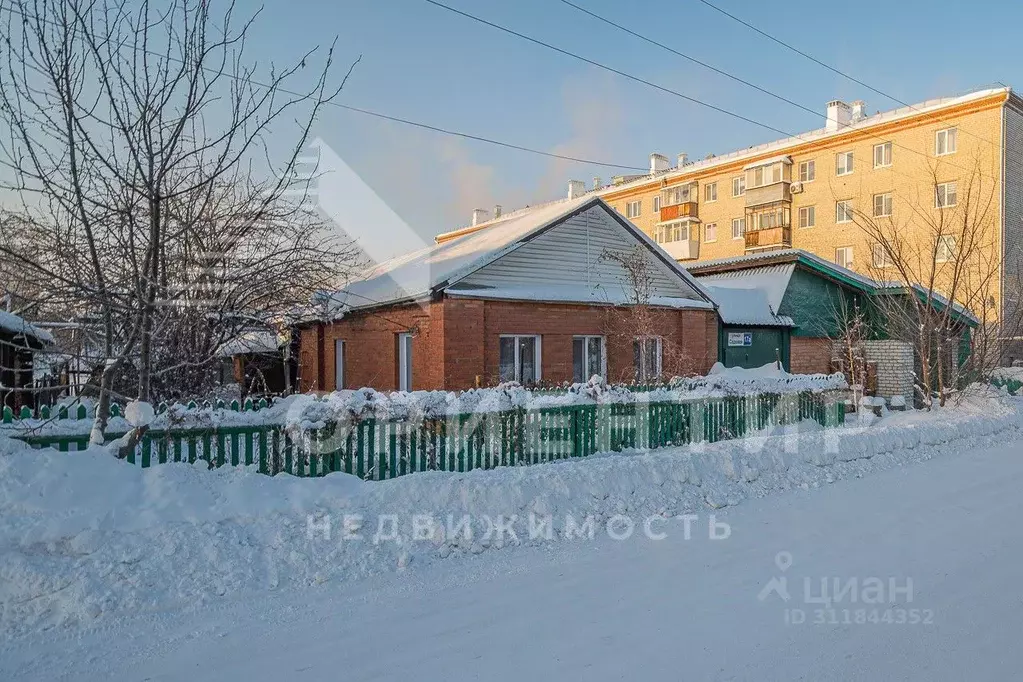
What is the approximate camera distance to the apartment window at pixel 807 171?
33.8 metres

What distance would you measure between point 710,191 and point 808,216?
6469mm

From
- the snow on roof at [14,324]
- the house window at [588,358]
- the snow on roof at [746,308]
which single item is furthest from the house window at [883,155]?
the snow on roof at [14,324]

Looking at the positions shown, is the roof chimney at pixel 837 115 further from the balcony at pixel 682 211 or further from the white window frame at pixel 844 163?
the balcony at pixel 682 211

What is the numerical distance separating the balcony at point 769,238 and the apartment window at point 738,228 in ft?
6.50

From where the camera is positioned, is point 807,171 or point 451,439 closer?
point 451,439

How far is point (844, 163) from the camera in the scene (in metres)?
32.4

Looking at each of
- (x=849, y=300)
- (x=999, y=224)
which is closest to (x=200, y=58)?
(x=849, y=300)

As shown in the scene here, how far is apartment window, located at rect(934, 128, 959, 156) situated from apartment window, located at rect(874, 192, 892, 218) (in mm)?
2735

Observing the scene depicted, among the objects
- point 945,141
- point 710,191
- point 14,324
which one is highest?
point 710,191

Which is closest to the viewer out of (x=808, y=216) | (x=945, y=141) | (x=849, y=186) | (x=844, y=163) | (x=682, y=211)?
(x=945, y=141)

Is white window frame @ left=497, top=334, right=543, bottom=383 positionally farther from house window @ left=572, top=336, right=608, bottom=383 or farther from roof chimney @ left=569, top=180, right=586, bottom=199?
roof chimney @ left=569, top=180, right=586, bottom=199

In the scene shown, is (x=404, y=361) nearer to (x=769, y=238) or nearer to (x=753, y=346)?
(x=753, y=346)

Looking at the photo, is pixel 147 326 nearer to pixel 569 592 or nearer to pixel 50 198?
pixel 50 198

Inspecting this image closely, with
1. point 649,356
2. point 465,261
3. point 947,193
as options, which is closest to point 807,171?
point 947,193
